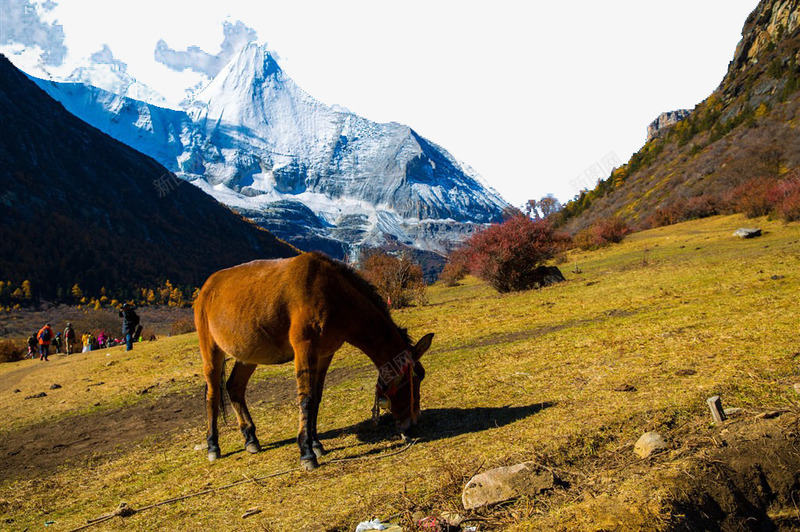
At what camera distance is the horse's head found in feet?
20.7

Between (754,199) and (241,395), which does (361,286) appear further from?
(754,199)

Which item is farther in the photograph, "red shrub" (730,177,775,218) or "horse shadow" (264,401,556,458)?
"red shrub" (730,177,775,218)

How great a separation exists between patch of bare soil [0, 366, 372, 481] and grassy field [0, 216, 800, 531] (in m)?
0.06

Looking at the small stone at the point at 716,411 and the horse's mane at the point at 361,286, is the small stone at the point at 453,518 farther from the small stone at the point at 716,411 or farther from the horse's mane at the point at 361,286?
the horse's mane at the point at 361,286

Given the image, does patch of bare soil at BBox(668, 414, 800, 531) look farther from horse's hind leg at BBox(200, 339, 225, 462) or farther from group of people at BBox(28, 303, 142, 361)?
group of people at BBox(28, 303, 142, 361)

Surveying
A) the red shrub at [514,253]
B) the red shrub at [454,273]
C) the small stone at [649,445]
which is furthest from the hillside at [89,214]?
the small stone at [649,445]

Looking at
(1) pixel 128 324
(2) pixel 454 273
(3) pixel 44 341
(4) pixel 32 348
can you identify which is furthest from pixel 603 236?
(4) pixel 32 348

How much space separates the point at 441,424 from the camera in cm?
657

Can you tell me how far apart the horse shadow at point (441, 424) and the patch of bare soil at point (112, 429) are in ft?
10.7

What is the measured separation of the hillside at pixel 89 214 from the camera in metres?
78.9

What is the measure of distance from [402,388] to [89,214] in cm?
11433

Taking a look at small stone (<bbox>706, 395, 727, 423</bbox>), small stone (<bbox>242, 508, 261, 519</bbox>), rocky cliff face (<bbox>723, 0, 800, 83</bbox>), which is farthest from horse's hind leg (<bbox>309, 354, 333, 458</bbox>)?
rocky cliff face (<bbox>723, 0, 800, 83</bbox>)

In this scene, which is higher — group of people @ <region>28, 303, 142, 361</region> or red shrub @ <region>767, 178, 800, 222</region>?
red shrub @ <region>767, 178, 800, 222</region>

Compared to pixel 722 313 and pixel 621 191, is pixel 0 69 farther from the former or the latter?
pixel 722 313
